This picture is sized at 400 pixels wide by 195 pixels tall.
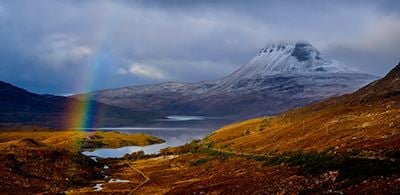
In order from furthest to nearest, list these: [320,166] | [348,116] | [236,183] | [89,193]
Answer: [348,116] → [89,193] → [236,183] → [320,166]

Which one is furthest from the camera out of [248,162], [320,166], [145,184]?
[248,162]

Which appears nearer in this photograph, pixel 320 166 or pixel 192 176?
pixel 320 166

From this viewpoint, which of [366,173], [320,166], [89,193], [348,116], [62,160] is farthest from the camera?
[348,116]

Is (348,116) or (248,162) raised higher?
(348,116)

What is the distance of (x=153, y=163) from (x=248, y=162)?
53.8m

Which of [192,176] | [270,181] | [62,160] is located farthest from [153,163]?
[270,181]

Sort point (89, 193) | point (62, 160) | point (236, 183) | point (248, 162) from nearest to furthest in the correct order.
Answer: point (236, 183)
point (89, 193)
point (248, 162)
point (62, 160)

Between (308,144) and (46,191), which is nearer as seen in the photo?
(46,191)

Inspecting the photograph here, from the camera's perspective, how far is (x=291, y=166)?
2995 inches

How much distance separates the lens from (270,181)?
64750 mm

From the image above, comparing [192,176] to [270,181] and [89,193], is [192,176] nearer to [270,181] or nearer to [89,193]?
[89,193]

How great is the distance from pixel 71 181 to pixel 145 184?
13.2m

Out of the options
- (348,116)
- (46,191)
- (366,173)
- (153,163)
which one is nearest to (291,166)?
(366,173)

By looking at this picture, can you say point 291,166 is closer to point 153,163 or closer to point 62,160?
point 62,160
